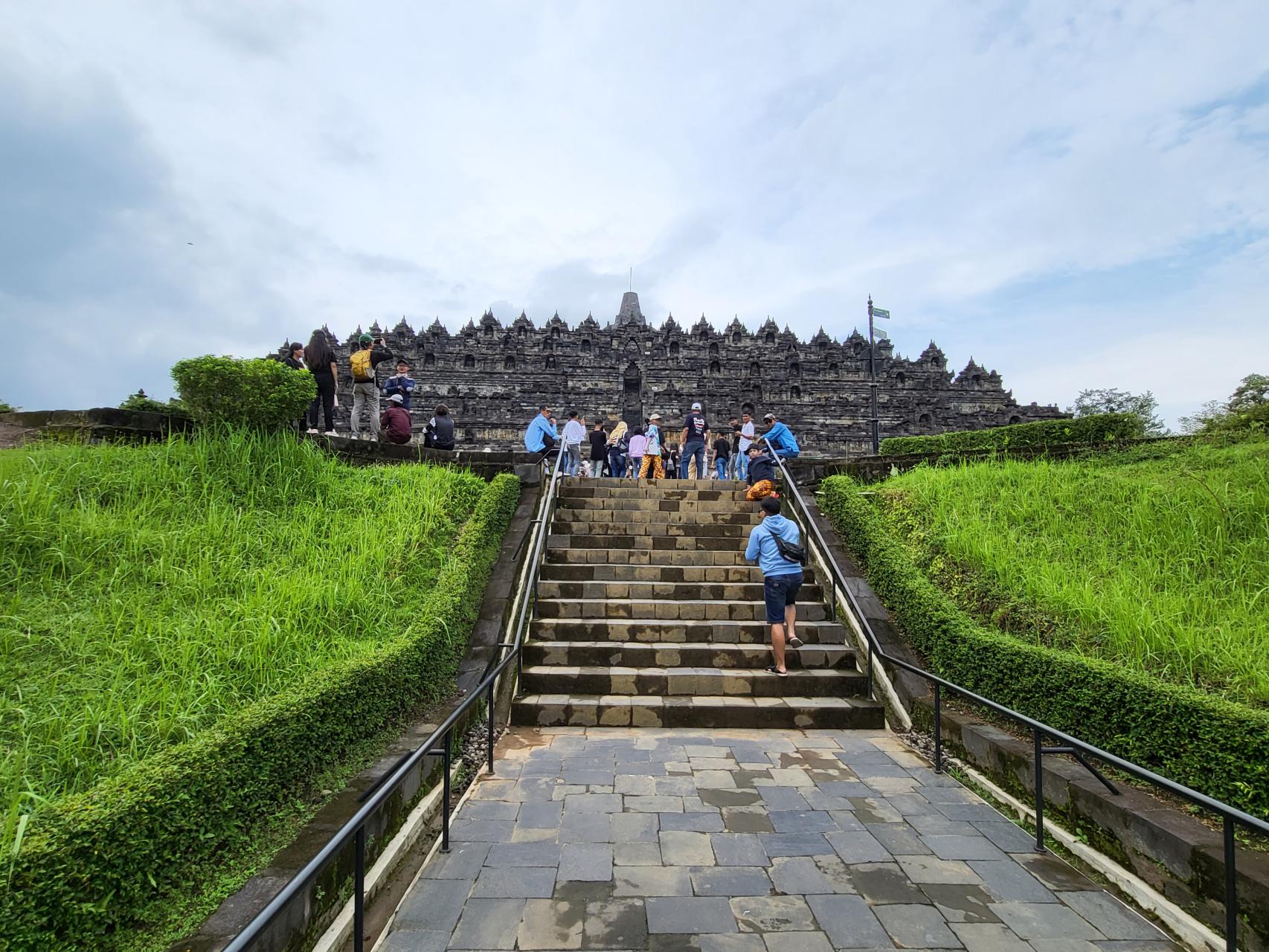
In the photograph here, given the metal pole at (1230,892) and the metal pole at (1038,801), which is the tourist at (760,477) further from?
the metal pole at (1230,892)

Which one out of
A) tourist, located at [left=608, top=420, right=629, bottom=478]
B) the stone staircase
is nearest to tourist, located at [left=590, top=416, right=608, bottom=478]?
tourist, located at [left=608, top=420, right=629, bottom=478]

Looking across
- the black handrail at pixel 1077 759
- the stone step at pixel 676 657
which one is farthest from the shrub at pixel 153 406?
the black handrail at pixel 1077 759

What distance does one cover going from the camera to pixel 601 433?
11.4 meters

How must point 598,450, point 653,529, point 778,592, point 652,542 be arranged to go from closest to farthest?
point 778,592 < point 652,542 < point 653,529 < point 598,450

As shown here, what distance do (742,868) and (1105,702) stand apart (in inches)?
91.3

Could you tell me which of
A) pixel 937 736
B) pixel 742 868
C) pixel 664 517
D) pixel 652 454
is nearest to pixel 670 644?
pixel 937 736

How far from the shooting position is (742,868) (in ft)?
9.68

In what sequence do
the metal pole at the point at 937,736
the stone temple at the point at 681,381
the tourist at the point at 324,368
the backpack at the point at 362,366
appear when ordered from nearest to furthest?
the metal pole at the point at 937,736 < the tourist at the point at 324,368 < the backpack at the point at 362,366 < the stone temple at the point at 681,381

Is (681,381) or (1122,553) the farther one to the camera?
(681,381)

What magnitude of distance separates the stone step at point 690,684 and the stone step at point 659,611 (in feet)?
2.85

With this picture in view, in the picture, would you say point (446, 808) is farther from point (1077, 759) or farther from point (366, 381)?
point (366, 381)

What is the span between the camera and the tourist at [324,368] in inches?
333

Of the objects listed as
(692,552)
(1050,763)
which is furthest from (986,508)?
(1050,763)

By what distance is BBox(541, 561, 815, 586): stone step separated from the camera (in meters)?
6.79
